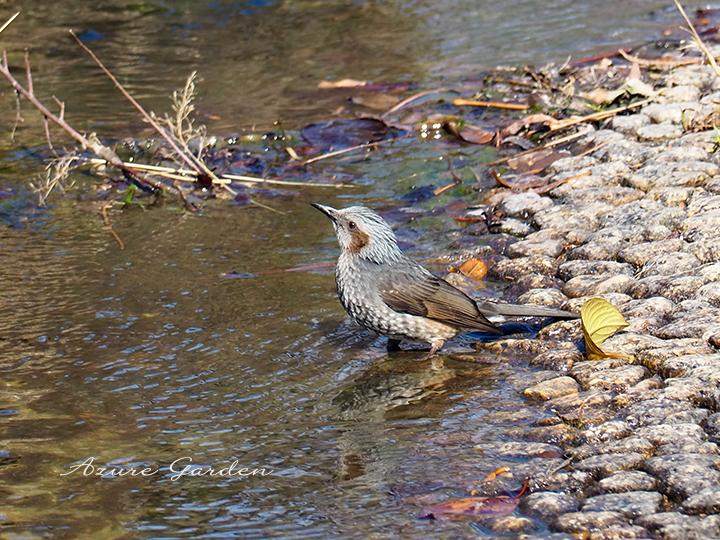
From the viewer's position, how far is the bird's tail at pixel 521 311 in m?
5.83

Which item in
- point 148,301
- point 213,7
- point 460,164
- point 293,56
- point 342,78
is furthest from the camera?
point 213,7

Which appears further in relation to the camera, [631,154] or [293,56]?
[293,56]

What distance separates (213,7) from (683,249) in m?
9.09

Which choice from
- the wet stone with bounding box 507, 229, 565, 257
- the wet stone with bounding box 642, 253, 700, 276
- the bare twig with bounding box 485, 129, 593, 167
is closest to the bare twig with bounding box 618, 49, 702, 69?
the bare twig with bounding box 485, 129, 593, 167

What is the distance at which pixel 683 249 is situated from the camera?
6246 millimetres

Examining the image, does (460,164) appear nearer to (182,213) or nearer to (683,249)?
(182,213)

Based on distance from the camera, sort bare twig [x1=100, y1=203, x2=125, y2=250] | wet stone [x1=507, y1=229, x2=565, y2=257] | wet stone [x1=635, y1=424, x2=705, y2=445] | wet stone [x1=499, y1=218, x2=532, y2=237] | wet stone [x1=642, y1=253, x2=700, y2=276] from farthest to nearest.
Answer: bare twig [x1=100, y1=203, x2=125, y2=250], wet stone [x1=499, y1=218, x2=532, y2=237], wet stone [x1=507, y1=229, x2=565, y2=257], wet stone [x1=642, y1=253, x2=700, y2=276], wet stone [x1=635, y1=424, x2=705, y2=445]

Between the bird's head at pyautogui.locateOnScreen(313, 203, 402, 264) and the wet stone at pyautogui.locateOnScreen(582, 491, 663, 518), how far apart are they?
2545mm

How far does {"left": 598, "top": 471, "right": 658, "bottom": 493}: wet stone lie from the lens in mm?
4133

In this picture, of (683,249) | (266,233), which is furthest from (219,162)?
(683,249)

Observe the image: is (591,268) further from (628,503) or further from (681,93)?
(681,93)

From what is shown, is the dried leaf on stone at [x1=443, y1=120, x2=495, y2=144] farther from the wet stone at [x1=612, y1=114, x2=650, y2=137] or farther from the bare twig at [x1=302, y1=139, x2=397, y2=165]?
the wet stone at [x1=612, y1=114, x2=650, y2=137]

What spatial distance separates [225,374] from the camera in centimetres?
565

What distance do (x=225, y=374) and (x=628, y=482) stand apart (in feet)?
7.42
